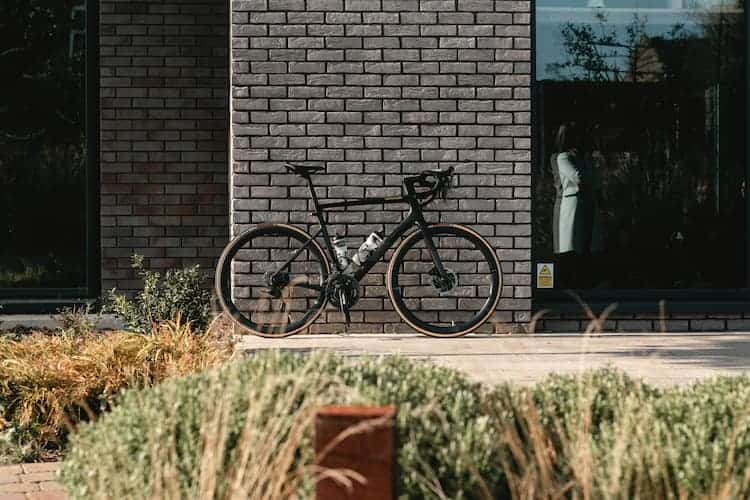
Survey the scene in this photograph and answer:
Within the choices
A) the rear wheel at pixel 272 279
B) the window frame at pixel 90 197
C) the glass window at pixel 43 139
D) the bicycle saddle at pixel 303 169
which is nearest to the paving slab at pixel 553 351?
the rear wheel at pixel 272 279

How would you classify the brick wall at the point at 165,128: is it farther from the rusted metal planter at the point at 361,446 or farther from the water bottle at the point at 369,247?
the rusted metal planter at the point at 361,446

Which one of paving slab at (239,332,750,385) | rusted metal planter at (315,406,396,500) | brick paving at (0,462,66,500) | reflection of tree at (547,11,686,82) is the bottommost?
brick paving at (0,462,66,500)

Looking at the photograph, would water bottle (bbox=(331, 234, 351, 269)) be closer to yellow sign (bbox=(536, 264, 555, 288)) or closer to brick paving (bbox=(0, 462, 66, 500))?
yellow sign (bbox=(536, 264, 555, 288))

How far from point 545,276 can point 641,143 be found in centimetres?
117

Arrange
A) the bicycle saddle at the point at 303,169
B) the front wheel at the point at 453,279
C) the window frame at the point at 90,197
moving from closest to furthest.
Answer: the bicycle saddle at the point at 303,169
the front wheel at the point at 453,279
the window frame at the point at 90,197

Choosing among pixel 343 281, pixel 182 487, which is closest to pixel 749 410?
pixel 182 487

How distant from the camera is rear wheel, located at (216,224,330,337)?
827 centimetres

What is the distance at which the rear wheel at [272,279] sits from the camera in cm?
827

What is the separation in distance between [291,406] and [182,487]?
1.23 feet

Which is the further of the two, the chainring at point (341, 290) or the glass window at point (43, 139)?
the glass window at point (43, 139)

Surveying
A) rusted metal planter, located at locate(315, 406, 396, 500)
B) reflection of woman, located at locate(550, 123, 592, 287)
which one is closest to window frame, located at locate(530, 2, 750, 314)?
reflection of woman, located at locate(550, 123, 592, 287)

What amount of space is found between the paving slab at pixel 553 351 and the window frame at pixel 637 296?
11.3 inches

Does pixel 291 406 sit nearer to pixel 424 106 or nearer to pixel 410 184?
pixel 410 184

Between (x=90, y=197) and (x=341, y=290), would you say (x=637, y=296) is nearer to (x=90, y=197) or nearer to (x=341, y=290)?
(x=341, y=290)
